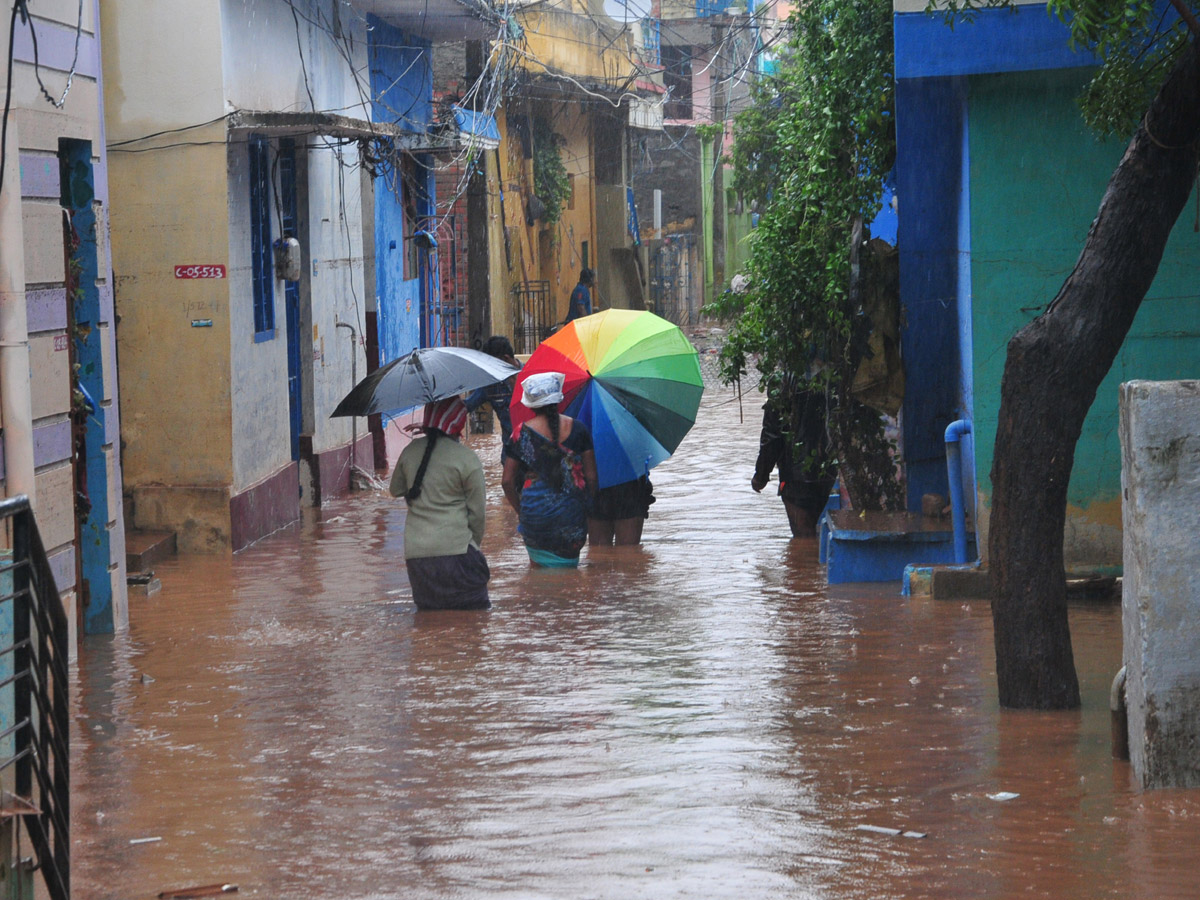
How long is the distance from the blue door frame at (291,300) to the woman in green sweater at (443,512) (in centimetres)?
582

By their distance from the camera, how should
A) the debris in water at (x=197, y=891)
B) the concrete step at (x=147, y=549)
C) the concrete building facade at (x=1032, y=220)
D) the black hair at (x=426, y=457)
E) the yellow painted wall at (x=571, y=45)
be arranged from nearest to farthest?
1. the debris in water at (x=197, y=891)
2. the concrete building facade at (x=1032, y=220)
3. the black hair at (x=426, y=457)
4. the concrete step at (x=147, y=549)
5. the yellow painted wall at (x=571, y=45)

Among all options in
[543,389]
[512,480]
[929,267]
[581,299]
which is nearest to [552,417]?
[543,389]

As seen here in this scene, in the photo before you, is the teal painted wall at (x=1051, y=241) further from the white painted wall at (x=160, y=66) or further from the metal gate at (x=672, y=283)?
the metal gate at (x=672, y=283)

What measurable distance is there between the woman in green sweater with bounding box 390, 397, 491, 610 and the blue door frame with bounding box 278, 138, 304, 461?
5.82m

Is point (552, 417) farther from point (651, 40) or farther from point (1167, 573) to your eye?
point (651, 40)

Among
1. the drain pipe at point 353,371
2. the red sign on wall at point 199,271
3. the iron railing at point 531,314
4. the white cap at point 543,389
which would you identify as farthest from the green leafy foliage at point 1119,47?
the iron railing at point 531,314

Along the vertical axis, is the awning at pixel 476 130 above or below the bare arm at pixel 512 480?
above

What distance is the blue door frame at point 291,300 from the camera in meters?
14.9

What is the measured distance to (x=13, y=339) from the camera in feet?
25.5

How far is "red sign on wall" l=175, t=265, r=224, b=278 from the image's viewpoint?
1252cm

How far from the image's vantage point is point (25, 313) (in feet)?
26.2

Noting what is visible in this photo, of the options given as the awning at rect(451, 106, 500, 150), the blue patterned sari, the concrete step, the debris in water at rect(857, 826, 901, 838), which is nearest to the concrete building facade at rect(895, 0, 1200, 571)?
the blue patterned sari

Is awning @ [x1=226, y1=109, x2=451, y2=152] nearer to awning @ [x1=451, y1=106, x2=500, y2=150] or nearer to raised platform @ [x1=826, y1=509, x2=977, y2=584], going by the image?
awning @ [x1=451, y1=106, x2=500, y2=150]

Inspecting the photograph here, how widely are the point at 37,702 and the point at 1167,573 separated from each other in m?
3.79
